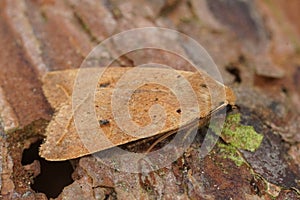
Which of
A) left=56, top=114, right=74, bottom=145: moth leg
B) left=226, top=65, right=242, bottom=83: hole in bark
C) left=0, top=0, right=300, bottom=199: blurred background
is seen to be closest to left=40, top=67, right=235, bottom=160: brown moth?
left=56, top=114, right=74, bottom=145: moth leg

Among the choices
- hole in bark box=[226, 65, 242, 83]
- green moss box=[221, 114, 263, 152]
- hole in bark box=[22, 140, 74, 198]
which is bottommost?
hole in bark box=[22, 140, 74, 198]

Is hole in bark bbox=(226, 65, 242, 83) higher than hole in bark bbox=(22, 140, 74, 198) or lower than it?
higher

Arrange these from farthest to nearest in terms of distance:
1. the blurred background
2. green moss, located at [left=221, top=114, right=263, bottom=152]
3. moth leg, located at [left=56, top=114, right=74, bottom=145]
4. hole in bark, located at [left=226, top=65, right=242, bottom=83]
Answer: hole in bark, located at [left=226, top=65, right=242, bottom=83] < green moss, located at [left=221, top=114, right=263, bottom=152] < moth leg, located at [left=56, top=114, right=74, bottom=145] < the blurred background

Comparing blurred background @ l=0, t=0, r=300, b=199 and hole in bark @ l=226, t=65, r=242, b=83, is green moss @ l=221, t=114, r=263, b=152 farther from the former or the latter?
hole in bark @ l=226, t=65, r=242, b=83

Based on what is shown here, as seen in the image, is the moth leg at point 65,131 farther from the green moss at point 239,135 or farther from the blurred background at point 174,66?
the green moss at point 239,135

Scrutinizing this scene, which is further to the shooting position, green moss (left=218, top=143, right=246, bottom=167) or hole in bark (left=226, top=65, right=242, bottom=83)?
hole in bark (left=226, top=65, right=242, bottom=83)

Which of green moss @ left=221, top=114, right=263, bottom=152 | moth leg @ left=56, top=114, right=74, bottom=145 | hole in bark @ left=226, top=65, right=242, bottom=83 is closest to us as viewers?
moth leg @ left=56, top=114, right=74, bottom=145

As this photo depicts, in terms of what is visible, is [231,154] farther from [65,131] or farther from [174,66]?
[65,131]

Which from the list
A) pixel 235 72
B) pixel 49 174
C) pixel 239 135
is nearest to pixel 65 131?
pixel 49 174

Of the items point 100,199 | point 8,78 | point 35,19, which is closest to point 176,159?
point 100,199
